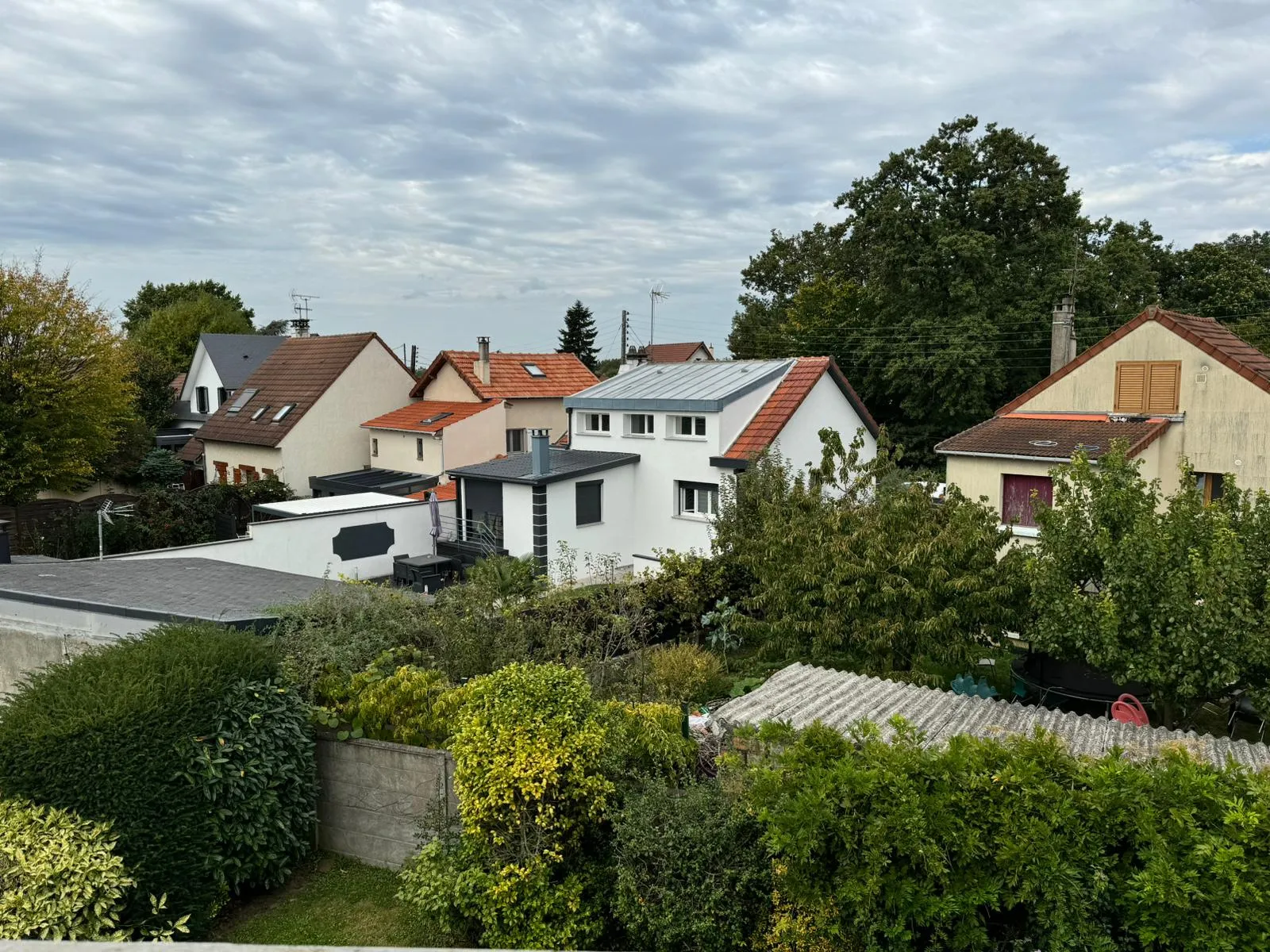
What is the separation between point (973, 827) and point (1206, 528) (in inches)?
265

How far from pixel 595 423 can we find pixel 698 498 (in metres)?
4.54

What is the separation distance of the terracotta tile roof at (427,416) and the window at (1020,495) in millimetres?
17713

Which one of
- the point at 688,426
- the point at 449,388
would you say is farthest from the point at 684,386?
the point at 449,388

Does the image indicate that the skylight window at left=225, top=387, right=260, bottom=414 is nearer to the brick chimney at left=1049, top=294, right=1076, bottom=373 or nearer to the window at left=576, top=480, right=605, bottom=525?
the window at left=576, top=480, right=605, bottom=525

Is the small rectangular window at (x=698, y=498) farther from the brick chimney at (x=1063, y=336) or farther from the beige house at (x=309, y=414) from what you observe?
the beige house at (x=309, y=414)

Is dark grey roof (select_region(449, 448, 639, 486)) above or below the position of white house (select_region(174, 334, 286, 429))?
below

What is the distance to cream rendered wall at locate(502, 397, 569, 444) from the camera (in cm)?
3441

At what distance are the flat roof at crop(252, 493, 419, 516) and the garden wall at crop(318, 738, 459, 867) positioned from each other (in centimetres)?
1381

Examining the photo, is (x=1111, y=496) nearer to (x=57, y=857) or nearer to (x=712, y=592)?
(x=712, y=592)

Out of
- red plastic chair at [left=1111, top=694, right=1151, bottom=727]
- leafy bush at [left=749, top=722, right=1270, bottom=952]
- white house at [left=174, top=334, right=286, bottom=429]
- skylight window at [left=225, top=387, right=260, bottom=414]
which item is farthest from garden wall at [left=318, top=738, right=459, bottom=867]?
white house at [left=174, top=334, right=286, bottom=429]

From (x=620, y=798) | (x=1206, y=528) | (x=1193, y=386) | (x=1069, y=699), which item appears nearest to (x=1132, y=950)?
(x=620, y=798)

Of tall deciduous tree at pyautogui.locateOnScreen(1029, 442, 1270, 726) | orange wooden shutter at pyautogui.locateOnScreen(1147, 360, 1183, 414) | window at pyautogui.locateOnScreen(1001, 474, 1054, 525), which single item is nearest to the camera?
tall deciduous tree at pyautogui.locateOnScreen(1029, 442, 1270, 726)

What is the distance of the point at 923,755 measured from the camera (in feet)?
20.1

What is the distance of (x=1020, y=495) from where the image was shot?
23312 mm
